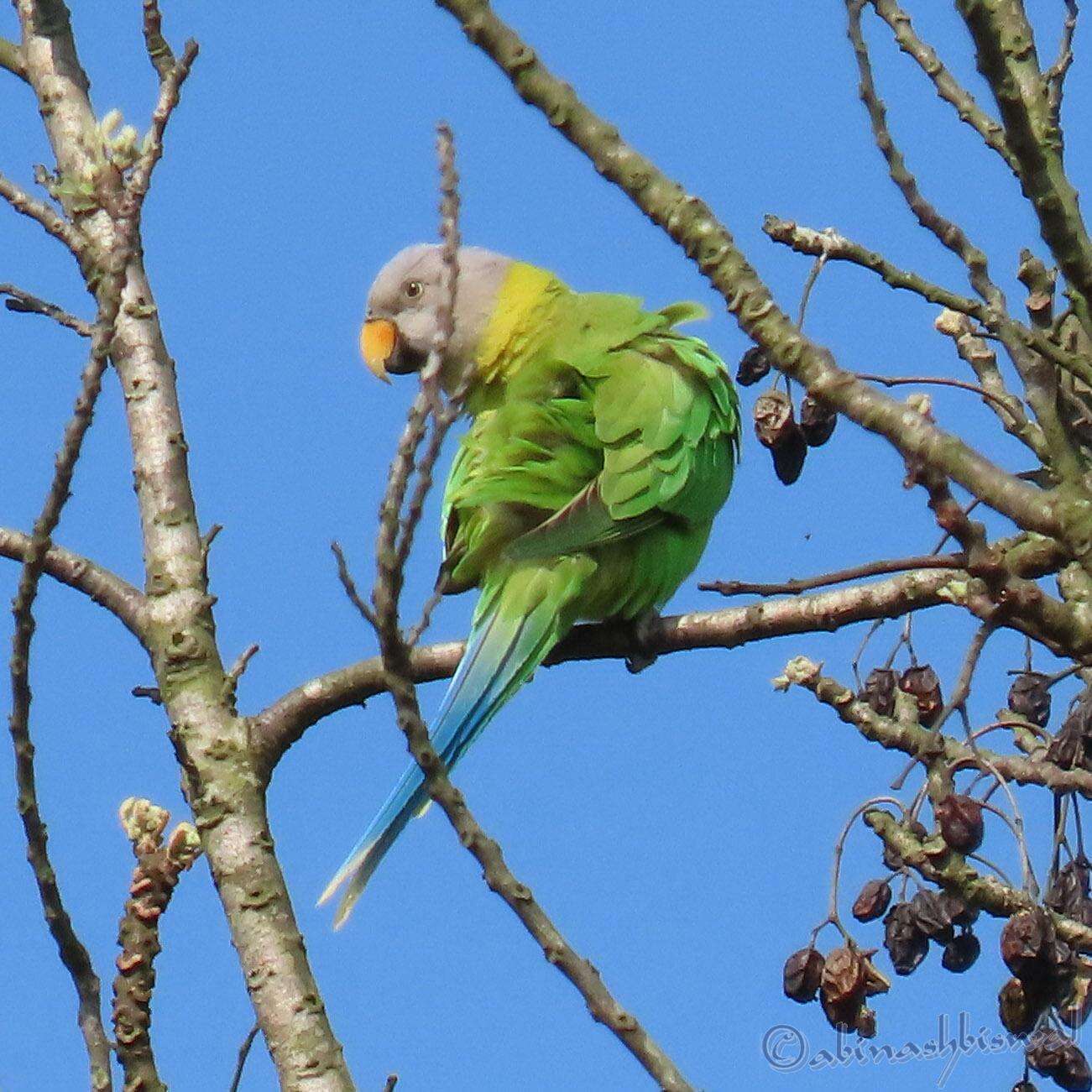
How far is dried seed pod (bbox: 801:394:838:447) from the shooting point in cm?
355

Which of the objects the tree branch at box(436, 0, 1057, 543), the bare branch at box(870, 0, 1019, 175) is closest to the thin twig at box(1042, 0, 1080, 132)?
the bare branch at box(870, 0, 1019, 175)

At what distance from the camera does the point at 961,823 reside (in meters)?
2.97

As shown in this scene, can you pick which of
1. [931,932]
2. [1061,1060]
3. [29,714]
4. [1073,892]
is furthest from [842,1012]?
[29,714]

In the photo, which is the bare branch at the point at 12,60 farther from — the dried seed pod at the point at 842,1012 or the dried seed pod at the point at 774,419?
the dried seed pod at the point at 842,1012

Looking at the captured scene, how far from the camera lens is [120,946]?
267 centimetres

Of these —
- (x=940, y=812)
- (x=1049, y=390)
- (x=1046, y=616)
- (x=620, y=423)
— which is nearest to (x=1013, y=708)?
(x=940, y=812)

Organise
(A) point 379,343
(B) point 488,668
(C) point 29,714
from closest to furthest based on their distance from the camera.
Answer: (C) point 29,714 → (B) point 488,668 → (A) point 379,343

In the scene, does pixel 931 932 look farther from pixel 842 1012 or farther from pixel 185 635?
pixel 185 635

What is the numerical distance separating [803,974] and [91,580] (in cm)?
158

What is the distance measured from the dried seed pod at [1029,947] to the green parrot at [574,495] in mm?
1202

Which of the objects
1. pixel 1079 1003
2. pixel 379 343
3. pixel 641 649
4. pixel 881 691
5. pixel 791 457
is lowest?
pixel 1079 1003

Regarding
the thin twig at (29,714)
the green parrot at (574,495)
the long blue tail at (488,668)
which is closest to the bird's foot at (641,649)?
the green parrot at (574,495)

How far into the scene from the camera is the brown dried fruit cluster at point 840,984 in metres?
3.13

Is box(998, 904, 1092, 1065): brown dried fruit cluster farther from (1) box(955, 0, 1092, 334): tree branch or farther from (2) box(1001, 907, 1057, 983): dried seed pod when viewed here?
(1) box(955, 0, 1092, 334): tree branch
